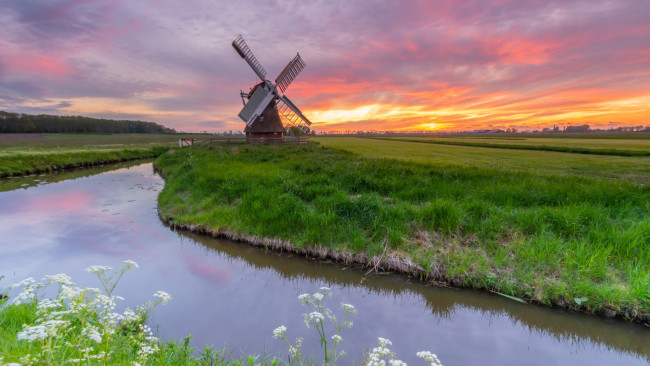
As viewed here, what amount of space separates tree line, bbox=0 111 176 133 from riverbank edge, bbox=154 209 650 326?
101 metres

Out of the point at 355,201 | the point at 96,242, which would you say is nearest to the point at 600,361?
the point at 355,201

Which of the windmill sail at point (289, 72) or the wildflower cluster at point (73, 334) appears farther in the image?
the windmill sail at point (289, 72)

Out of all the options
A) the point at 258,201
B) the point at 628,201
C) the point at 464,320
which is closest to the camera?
the point at 464,320

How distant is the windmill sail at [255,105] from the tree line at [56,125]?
82.8m

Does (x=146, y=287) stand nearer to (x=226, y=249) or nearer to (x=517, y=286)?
(x=226, y=249)

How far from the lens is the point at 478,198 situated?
8383 millimetres

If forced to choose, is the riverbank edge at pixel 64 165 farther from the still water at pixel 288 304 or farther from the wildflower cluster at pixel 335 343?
the wildflower cluster at pixel 335 343

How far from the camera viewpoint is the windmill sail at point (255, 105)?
29.7m

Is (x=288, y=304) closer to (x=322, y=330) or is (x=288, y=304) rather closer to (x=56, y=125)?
(x=322, y=330)

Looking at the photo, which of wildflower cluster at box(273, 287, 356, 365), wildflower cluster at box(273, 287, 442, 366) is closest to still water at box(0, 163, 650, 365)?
wildflower cluster at box(273, 287, 356, 365)

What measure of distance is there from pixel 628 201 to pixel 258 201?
11.0 m

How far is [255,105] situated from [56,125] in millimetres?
90996

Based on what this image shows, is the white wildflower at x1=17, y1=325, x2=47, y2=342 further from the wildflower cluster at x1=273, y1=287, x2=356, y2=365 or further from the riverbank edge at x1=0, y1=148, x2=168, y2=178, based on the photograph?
the riverbank edge at x1=0, y1=148, x2=168, y2=178

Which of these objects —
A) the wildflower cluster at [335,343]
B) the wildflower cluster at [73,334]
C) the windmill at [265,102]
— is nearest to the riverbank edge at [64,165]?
the windmill at [265,102]
